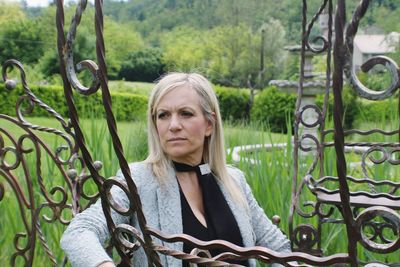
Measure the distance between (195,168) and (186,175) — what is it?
0.11 feet

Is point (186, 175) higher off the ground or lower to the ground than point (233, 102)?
higher

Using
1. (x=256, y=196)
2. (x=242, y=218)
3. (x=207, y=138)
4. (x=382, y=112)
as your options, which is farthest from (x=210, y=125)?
(x=382, y=112)

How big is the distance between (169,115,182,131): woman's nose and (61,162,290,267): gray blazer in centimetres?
11

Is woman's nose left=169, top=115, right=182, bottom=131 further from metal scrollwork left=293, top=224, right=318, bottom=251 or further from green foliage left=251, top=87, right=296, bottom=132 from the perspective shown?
green foliage left=251, top=87, right=296, bottom=132

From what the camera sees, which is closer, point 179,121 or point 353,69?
point 353,69

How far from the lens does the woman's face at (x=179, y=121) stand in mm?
1314

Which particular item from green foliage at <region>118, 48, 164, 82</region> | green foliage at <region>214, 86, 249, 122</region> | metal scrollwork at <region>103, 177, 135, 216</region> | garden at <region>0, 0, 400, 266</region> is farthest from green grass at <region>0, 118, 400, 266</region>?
green foliage at <region>118, 48, 164, 82</region>

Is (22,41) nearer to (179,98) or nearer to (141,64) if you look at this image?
(141,64)

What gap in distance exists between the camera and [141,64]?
24.1 meters

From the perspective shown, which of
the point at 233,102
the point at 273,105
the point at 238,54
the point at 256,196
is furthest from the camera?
the point at 238,54

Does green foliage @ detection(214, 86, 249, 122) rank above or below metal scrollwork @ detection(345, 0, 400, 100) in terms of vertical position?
below

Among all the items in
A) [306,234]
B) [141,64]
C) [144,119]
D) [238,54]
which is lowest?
Result: [141,64]

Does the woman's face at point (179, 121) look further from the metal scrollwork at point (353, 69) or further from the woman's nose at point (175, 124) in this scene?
the metal scrollwork at point (353, 69)

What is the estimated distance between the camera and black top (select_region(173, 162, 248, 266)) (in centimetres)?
133
